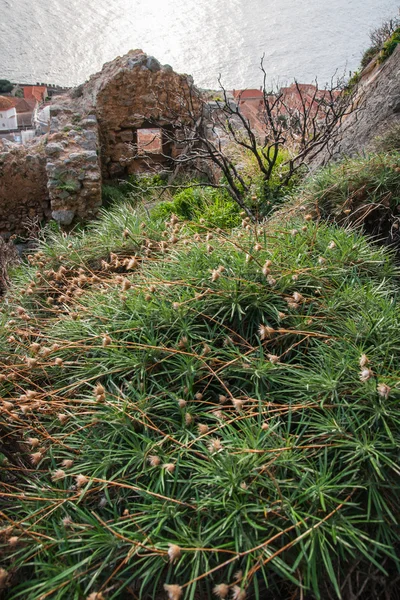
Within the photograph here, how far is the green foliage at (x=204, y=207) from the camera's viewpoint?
180 inches

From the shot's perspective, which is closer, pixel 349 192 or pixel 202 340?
pixel 202 340

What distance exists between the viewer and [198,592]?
1.38 metres

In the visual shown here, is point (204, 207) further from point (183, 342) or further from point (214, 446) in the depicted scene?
point (214, 446)

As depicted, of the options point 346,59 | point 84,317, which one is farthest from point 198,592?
point 346,59

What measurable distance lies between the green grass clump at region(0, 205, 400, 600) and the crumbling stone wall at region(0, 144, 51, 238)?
19.5 feet

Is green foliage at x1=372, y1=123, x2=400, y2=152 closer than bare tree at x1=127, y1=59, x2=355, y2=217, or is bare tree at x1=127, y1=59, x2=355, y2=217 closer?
green foliage at x1=372, y1=123, x2=400, y2=152

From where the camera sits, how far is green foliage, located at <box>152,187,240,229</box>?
180 inches

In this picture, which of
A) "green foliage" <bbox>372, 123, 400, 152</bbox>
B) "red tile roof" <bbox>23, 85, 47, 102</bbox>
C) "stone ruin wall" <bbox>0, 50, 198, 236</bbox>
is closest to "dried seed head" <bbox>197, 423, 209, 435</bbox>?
"green foliage" <bbox>372, 123, 400, 152</bbox>

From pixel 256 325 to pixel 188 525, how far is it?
2.98ft

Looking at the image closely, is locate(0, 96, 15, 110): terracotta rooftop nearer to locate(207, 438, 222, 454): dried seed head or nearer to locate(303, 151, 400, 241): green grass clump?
locate(303, 151, 400, 241): green grass clump

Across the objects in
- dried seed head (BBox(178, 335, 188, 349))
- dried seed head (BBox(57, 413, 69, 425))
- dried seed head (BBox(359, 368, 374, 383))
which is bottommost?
dried seed head (BBox(57, 413, 69, 425))

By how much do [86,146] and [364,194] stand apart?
18.2ft

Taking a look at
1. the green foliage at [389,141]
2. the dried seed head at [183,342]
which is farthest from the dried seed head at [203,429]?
the green foliage at [389,141]

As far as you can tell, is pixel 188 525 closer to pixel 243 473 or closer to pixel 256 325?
pixel 243 473
